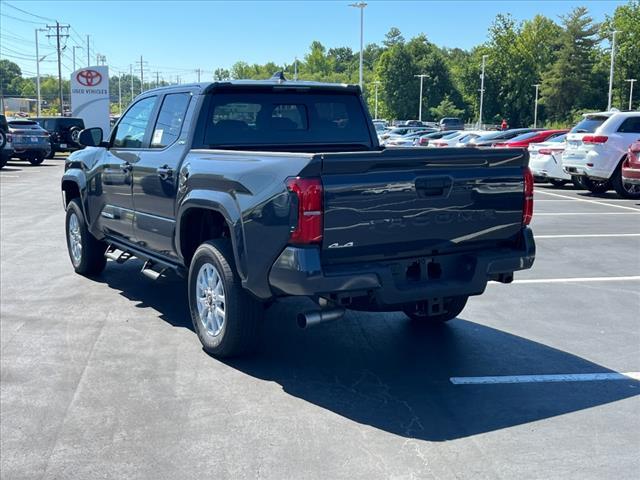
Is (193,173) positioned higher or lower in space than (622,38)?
lower

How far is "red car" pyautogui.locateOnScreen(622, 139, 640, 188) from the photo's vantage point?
1548cm

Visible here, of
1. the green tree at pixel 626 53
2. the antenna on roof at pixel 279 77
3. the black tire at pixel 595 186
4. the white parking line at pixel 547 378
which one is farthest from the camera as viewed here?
the green tree at pixel 626 53

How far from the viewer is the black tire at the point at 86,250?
8.23 metres

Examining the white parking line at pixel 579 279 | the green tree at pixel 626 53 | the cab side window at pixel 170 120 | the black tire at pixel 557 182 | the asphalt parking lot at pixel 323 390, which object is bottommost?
the asphalt parking lot at pixel 323 390

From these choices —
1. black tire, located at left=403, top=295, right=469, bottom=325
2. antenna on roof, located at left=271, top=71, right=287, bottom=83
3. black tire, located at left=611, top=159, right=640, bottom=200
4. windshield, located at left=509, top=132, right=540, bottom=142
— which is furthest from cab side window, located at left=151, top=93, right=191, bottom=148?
windshield, located at left=509, top=132, right=540, bottom=142

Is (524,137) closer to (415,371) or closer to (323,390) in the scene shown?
(415,371)

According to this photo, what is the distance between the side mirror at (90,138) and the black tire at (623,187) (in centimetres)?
1294

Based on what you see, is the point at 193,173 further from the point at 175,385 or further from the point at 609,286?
the point at 609,286

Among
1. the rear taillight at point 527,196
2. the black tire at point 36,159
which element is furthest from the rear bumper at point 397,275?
the black tire at point 36,159

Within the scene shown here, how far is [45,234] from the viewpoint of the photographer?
1155 centimetres

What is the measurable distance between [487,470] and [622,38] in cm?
10285

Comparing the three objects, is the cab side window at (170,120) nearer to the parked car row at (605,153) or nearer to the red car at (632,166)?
the parked car row at (605,153)

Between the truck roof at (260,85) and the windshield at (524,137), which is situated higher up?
the truck roof at (260,85)

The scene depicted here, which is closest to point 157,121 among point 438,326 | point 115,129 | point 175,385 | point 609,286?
point 115,129
